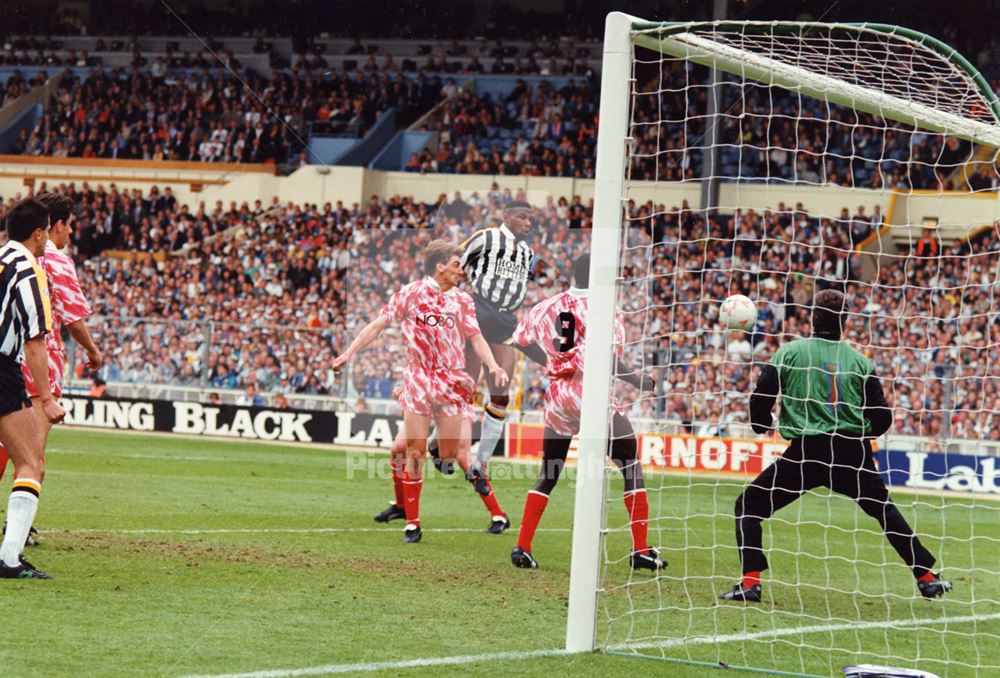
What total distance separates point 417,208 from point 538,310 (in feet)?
62.6

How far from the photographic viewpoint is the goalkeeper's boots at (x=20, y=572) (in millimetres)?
7066

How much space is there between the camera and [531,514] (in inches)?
343

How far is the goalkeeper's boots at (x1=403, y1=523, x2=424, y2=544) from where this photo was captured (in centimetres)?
975

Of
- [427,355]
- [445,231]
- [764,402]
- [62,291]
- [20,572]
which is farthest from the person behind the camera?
[445,231]

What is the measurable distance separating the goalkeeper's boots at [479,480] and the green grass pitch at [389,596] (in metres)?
0.44

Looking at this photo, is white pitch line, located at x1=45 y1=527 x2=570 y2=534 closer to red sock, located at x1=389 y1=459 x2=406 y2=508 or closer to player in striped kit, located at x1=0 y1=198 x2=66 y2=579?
red sock, located at x1=389 y1=459 x2=406 y2=508

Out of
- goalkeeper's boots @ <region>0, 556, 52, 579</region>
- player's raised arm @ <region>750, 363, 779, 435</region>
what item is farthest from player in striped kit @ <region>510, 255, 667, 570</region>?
goalkeeper's boots @ <region>0, 556, 52, 579</region>

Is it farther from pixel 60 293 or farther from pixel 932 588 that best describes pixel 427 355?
pixel 932 588

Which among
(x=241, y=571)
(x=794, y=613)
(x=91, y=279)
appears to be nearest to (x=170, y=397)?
(x=91, y=279)

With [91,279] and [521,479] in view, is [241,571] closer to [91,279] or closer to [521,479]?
[521,479]

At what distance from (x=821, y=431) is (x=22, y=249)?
16.4 feet

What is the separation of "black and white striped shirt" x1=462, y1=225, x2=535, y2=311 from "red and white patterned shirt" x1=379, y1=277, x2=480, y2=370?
2.32 meters

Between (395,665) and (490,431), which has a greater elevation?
(490,431)

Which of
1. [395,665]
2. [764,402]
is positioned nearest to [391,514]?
[764,402]
